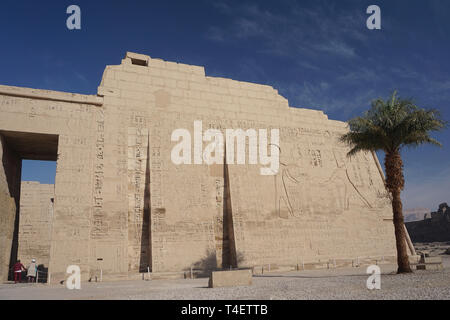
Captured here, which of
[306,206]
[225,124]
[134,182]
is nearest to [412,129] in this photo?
[306,206]

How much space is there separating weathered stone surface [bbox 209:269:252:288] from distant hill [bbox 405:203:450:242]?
23.9 metres

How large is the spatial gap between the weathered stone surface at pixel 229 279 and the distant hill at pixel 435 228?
2386cm

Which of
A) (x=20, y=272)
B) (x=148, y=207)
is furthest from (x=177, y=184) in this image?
(x=20, y=272)

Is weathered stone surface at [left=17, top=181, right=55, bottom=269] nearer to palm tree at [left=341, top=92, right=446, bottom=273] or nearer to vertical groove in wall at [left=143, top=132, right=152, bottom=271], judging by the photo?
vertical groove in wall at [left=143, top=132, right=152, bottom=271]

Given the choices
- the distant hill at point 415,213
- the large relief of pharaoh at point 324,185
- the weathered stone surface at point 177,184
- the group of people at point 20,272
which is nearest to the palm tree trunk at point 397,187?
the weathered stone surface at point 177,184

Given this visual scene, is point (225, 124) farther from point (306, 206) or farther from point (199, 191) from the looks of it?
point (306, 206)

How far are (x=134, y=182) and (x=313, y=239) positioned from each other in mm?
7549

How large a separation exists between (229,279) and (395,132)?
6445mm

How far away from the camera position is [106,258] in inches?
455

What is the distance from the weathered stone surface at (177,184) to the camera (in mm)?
11836

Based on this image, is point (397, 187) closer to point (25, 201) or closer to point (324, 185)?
point (324, 185)

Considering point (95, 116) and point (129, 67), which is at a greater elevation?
point (129, 67)

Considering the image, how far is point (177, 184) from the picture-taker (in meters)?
13.3

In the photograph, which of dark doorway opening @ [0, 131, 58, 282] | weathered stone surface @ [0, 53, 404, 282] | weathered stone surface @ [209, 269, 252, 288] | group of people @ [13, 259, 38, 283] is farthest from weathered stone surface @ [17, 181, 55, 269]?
weathered stone surface @ [209, 269, 252, 288]
